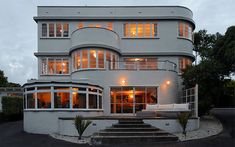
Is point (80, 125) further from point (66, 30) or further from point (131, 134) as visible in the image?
point (66, 30)

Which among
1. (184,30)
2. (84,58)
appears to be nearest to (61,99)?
(84,58)

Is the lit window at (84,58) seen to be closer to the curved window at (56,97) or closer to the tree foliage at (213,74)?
the curved window at (56,97)

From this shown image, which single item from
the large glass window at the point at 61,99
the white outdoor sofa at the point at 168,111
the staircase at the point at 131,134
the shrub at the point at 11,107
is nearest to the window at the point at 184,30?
the white outdoor sofa at the point at 168,111

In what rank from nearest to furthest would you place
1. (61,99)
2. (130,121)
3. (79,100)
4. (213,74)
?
(130,121) < (61,99) < (79,100) < (213,74)

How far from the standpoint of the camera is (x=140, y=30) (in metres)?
22.8

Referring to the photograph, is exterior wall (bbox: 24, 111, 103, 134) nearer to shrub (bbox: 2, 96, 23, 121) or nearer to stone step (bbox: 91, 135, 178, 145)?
stone step (bbox: 91, 135, 178, 145)

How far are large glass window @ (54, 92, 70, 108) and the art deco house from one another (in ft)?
0.20

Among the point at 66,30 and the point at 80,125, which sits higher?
the point at 66,30

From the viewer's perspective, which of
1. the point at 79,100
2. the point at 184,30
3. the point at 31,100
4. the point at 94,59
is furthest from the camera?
the point at 184,30

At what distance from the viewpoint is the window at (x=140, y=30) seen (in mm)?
22750

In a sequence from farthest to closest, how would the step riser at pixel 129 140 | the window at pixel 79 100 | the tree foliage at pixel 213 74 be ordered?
the tree foliage at pixel 213 74 < the window at pixel 79 100 < the step riser at pixel 129 140

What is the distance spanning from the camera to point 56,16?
74.3ft

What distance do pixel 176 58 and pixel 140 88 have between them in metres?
5.78

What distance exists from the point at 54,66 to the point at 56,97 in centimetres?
814
